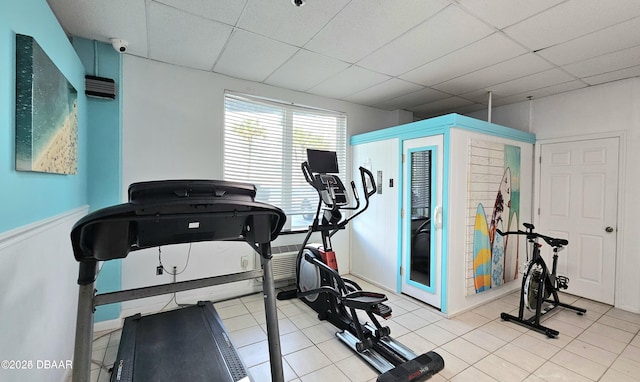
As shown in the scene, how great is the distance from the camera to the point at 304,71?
326cm

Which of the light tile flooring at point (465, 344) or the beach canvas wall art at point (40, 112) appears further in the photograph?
the light tile flooring at point (465, 344)

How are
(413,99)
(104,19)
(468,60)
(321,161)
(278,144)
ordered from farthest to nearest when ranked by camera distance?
(413,99), (278,144), (321,161), (468,60), (104,19)

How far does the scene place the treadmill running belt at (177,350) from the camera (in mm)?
1864

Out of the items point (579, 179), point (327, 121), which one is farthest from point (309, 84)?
A: point (579, 179)

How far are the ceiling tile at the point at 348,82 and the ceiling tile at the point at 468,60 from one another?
38 cm

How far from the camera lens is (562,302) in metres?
3.51

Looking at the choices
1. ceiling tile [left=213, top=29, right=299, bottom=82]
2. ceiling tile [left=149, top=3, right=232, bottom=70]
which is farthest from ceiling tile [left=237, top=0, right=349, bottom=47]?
ceiling tile [left=149, top=3, right=232, bottom=70]

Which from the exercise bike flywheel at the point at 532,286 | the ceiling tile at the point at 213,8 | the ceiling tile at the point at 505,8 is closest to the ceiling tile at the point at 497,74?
the ceiling tile at the point at 505,8

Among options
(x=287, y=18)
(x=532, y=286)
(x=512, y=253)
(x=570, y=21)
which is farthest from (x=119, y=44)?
(x=512, y=253)

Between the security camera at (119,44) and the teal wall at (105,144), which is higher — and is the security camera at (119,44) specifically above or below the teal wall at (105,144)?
above

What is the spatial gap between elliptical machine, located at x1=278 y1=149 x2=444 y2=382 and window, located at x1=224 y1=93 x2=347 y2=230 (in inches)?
35.6

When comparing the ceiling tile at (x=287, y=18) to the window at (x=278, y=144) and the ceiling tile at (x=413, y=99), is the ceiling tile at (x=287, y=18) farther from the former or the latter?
the ceiling tile at (x=413, y=99)

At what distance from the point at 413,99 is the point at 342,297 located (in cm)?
319

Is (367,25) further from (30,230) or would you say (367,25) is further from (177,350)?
(177,350)
